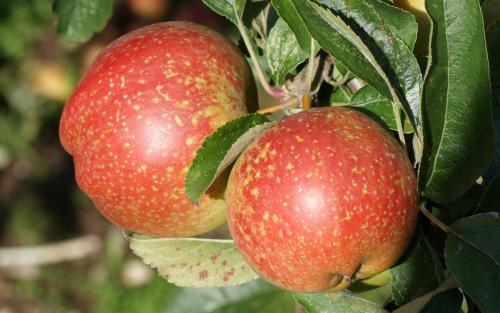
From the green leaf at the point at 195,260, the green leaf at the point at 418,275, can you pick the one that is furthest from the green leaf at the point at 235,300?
the green leaf at the point at 418,275

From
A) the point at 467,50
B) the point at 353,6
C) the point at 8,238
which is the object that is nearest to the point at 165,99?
the point at 353,6

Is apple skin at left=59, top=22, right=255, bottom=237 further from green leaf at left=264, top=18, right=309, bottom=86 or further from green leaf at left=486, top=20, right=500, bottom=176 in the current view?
green leaf at left=486, top=20, right=500, bottom=176

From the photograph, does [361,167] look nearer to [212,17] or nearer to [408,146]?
[408,146]

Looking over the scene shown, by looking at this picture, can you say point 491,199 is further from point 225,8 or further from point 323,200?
point 225,8

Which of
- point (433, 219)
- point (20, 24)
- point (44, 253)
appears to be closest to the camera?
point (433, 219)

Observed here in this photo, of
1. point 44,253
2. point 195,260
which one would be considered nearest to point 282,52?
point 195,260

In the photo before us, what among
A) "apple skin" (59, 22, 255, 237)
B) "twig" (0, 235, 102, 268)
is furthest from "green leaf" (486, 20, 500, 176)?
"twig" (0, 235, 102, 268)
